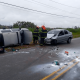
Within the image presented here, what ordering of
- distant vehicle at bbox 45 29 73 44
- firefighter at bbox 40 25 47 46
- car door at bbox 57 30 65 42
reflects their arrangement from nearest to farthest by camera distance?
1. firefighter at bbox 40 25 47 46
2. distant vehicle at bbox 45 29 73 44
3. car door at bbox 57 30 65 42

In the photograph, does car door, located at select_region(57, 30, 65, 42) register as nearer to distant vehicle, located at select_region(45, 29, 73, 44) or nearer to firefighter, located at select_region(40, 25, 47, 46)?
distant vehicle, located at select_region(45, 29, 73, 44)

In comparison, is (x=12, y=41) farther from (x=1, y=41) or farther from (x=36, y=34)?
(x=36, y=34)

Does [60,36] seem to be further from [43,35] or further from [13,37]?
[13,37]

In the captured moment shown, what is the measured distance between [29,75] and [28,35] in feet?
26.8

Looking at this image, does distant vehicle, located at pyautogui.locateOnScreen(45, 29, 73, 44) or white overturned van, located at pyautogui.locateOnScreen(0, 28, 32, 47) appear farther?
distant vehicle, located at pyautogui.locateOnScreen(45, 29, 73, 44)

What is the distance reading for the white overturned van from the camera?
10.8 meters

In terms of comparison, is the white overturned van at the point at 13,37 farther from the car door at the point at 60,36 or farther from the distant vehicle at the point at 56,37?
the car door at the point at 60,36

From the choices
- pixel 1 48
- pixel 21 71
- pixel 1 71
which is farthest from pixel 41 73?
pixel 1 48

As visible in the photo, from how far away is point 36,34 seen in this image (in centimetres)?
1367

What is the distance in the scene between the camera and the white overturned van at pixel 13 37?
425 inches

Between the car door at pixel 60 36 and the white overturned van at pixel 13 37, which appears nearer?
the white overturned van at pixel 13 37

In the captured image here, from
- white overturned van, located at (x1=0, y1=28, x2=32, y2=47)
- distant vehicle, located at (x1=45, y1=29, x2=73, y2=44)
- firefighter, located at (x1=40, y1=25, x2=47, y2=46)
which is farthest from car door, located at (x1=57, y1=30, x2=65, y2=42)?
white overturned van, located at (x1=0, y1=28, x2=32, y2=47)

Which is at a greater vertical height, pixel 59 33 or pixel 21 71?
pixel 59 33

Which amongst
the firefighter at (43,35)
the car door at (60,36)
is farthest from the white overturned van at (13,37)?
the car door at (60,36)
